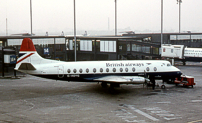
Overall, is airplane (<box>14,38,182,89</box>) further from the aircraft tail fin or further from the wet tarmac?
the wet tarmac

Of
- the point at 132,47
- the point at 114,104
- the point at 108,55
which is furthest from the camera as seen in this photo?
the point at 108,55

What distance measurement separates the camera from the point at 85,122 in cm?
2308

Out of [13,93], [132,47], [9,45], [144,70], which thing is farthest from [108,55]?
[13,93]

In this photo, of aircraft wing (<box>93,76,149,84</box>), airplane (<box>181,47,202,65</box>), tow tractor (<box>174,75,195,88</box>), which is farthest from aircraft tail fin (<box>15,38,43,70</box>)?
airplane (<box>181,47,202,65</box>)

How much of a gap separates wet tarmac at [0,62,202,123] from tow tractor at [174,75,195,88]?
2.71 feet

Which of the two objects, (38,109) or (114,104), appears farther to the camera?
(114,104)

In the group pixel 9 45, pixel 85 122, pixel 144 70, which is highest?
pixel 9 45

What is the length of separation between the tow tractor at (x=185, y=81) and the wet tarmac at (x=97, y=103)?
2.71ft

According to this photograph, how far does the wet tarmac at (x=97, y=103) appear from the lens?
80.6ft

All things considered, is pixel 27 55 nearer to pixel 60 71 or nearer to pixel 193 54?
pixel 60 71

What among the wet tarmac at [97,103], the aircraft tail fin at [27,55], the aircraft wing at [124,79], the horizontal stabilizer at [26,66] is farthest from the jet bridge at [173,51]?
the horizontal stabilizer at [26,66]

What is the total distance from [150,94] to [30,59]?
1722cm

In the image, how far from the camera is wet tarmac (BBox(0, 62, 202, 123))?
2458cm

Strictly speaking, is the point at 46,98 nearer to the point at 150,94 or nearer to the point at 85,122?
the point at 85,122
